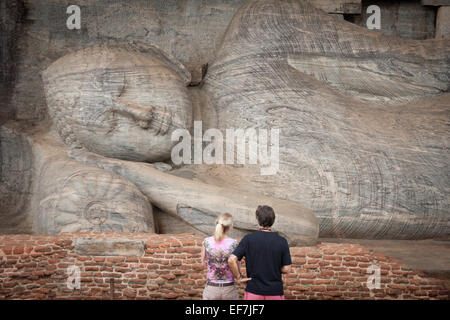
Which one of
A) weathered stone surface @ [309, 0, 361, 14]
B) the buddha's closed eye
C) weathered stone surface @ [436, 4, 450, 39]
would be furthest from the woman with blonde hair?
weathered stone surface @ [436, 4, 450, 39]

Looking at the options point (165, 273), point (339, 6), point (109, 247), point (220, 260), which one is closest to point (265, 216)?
point (220, 260)

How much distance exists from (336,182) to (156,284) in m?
1.65

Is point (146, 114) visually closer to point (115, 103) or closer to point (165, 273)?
point (115, 103)

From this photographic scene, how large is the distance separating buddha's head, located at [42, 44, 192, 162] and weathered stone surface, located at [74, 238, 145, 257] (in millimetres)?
1113

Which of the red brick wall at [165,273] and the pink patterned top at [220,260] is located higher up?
the pink patterned top at [220,260]

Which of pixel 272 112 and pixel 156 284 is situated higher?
pixel 272 112

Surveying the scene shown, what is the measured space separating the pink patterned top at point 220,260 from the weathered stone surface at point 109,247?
1.09 m

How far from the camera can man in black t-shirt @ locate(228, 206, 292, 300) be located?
268 cm

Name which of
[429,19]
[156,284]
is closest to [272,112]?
[156,284]

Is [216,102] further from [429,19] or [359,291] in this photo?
[429,19]

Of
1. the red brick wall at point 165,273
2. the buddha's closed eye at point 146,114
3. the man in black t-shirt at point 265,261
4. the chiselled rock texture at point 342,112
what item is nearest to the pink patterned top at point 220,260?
the man in black t-shirt at point 265,261

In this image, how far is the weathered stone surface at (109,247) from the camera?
12.6 ft

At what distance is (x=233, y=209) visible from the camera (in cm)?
423

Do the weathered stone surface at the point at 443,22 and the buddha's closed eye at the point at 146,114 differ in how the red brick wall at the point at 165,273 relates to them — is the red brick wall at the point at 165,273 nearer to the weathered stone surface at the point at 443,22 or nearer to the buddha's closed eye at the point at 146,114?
the buddha's closed eye at the point at 146,114
